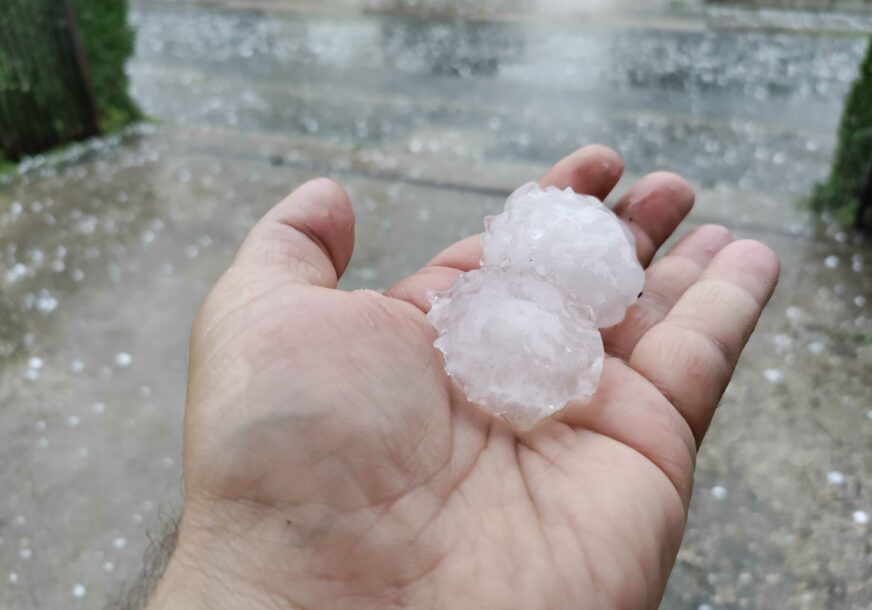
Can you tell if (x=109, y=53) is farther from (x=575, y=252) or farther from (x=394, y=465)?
(x=394, y=465)

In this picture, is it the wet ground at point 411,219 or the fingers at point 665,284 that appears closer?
the fingers at point 665,284

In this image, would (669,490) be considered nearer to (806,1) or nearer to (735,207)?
(735,207)

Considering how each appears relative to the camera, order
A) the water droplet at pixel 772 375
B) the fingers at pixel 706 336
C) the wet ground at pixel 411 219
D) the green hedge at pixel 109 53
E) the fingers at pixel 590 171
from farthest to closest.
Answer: the green hedge at pixel 109 53 → the water droplet at pixel 772 375 → the wet ground at pixel 411 219 → the fingers at pixel 590 171 → the fingers at pixel 706 336

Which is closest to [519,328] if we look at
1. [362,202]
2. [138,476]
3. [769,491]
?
[769,491]

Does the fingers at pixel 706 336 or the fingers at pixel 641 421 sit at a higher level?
the fingers at pixel 706 336

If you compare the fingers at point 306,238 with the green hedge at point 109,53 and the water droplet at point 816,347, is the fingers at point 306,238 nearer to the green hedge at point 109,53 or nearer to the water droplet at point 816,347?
the water droplet at point 816,347

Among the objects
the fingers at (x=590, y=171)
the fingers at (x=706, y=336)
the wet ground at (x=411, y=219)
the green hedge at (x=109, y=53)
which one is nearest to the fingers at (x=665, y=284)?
the fingers at (x=706, y=336)

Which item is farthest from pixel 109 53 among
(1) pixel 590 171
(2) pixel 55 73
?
(1) pixel 590 171

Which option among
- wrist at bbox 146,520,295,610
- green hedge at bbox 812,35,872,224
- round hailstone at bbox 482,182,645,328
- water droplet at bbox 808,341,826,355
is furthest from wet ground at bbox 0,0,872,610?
wrist at bbox 146,520,295,610
